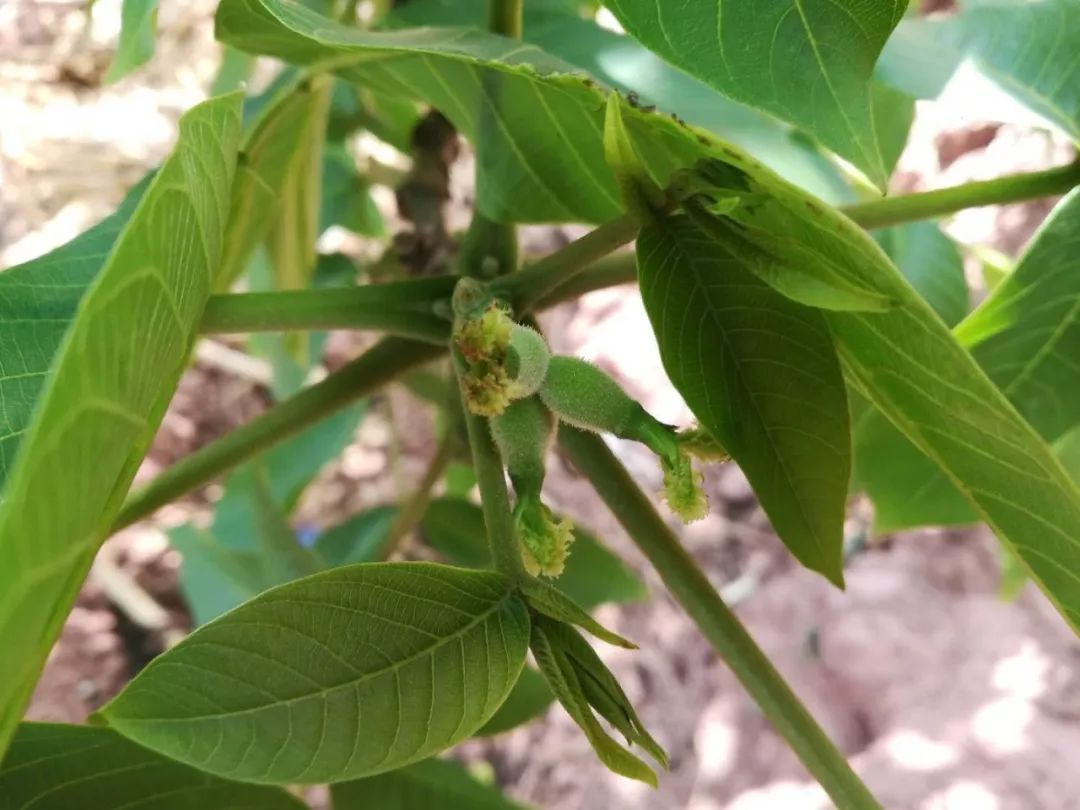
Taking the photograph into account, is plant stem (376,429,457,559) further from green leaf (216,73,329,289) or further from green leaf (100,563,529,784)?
green leaf (100,563,529,784)

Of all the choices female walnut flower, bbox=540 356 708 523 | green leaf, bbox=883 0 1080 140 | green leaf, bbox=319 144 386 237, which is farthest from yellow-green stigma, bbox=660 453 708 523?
green leaf, bbox=319 144 386 237

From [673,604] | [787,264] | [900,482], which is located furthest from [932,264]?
[673,604]

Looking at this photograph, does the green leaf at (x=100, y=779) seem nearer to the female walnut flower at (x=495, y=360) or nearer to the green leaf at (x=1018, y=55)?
the female walnut flower at (x=495, y=360)

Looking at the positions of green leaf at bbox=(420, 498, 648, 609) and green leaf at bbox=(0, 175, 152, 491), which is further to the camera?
green leaf at bbox=(420, 498, 648, 609)

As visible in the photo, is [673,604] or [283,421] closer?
[283,421]

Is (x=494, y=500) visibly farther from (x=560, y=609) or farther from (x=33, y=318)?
(x=33, y=318)

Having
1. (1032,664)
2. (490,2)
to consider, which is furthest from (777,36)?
(1032,664)
